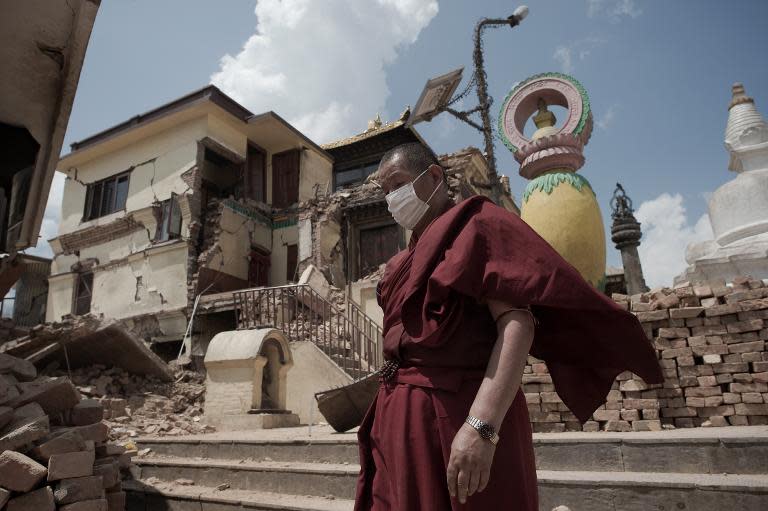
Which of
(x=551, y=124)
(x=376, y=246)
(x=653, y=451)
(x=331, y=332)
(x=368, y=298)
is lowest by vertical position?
(x=653, y=451)

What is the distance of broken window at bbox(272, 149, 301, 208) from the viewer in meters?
17.6

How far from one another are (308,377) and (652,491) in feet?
21.7

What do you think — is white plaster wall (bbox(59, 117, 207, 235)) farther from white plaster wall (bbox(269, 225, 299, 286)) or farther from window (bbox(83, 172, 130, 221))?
white plaster wall (bbox(269, 225, 299, 286))

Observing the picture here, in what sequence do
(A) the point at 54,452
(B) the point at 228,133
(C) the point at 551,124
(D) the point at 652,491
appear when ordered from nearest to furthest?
(D) the point at 652,491 < (A) the point at 54,452 < (C) the point at 551,124 < (B) the point at 228,133

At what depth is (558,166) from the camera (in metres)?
5.85

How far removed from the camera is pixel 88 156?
59.4ft

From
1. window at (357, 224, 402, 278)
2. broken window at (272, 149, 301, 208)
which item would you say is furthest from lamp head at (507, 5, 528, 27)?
broken window at (272, 149, 301, 208)

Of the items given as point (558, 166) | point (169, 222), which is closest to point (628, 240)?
point (558, 166)

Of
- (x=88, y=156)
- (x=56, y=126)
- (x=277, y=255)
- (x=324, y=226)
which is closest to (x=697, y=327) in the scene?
(x=56, y=126)

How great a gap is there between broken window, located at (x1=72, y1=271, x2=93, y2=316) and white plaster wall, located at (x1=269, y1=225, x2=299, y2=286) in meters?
6.59

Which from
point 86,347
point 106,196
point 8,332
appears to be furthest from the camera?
point 106,196

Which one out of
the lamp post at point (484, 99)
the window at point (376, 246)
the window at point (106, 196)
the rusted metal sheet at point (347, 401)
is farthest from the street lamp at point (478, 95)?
the window at point (106, 196)

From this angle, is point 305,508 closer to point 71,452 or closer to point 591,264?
point 71,452

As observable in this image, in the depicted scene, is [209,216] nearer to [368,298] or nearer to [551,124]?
[368,298]
